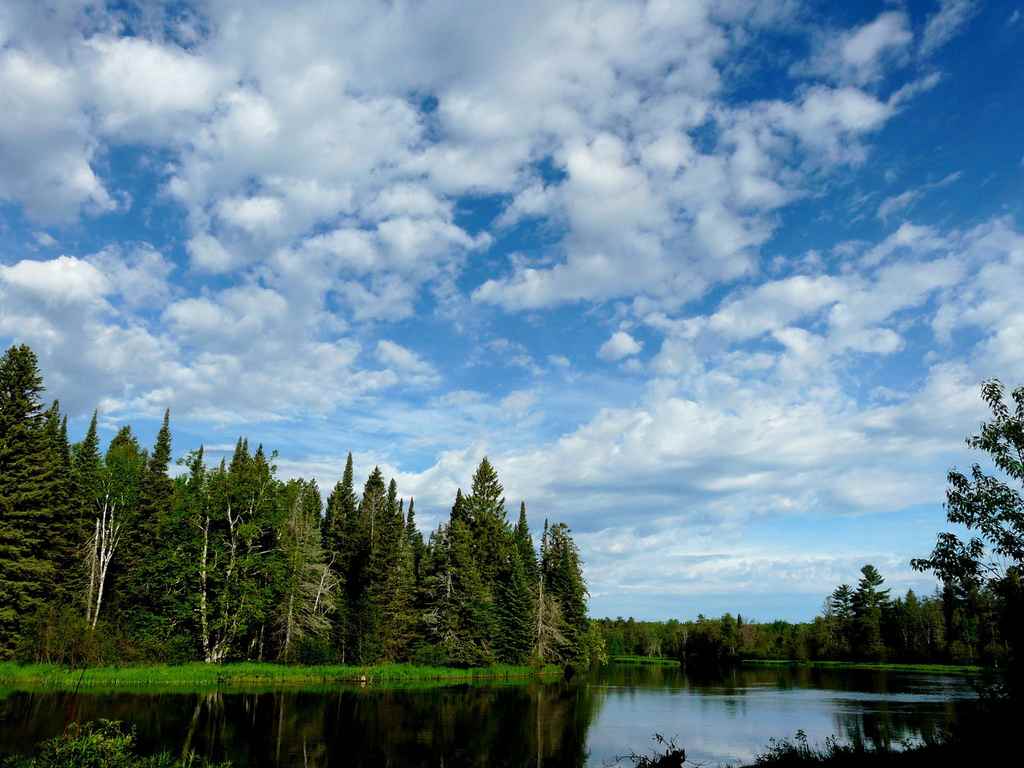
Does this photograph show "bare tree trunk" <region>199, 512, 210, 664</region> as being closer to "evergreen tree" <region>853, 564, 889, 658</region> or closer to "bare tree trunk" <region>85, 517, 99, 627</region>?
"bare tree trunk" <region>85, 517, 99, 627</region>

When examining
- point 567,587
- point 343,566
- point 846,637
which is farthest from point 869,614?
point 343,566

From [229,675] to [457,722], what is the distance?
24.0m

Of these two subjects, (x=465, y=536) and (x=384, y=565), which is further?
(x=465, y=536)

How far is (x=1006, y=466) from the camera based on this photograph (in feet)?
54.1

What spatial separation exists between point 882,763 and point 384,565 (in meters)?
56.7

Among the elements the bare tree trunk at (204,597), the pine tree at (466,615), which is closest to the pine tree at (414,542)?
the pine tree at (466,615)

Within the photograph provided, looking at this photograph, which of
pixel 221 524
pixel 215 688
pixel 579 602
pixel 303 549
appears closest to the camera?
pixel 215 688

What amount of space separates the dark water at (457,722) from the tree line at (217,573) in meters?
11.1

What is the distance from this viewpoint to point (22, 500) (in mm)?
47656

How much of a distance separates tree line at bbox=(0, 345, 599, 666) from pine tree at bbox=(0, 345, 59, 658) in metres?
0.10

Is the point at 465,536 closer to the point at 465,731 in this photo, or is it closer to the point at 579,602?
the point at 579,602

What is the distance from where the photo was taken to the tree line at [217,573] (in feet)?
158

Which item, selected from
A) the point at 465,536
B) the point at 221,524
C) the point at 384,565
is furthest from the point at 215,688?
the point at 465,536

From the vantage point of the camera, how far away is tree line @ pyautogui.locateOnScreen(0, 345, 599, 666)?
48.1m
